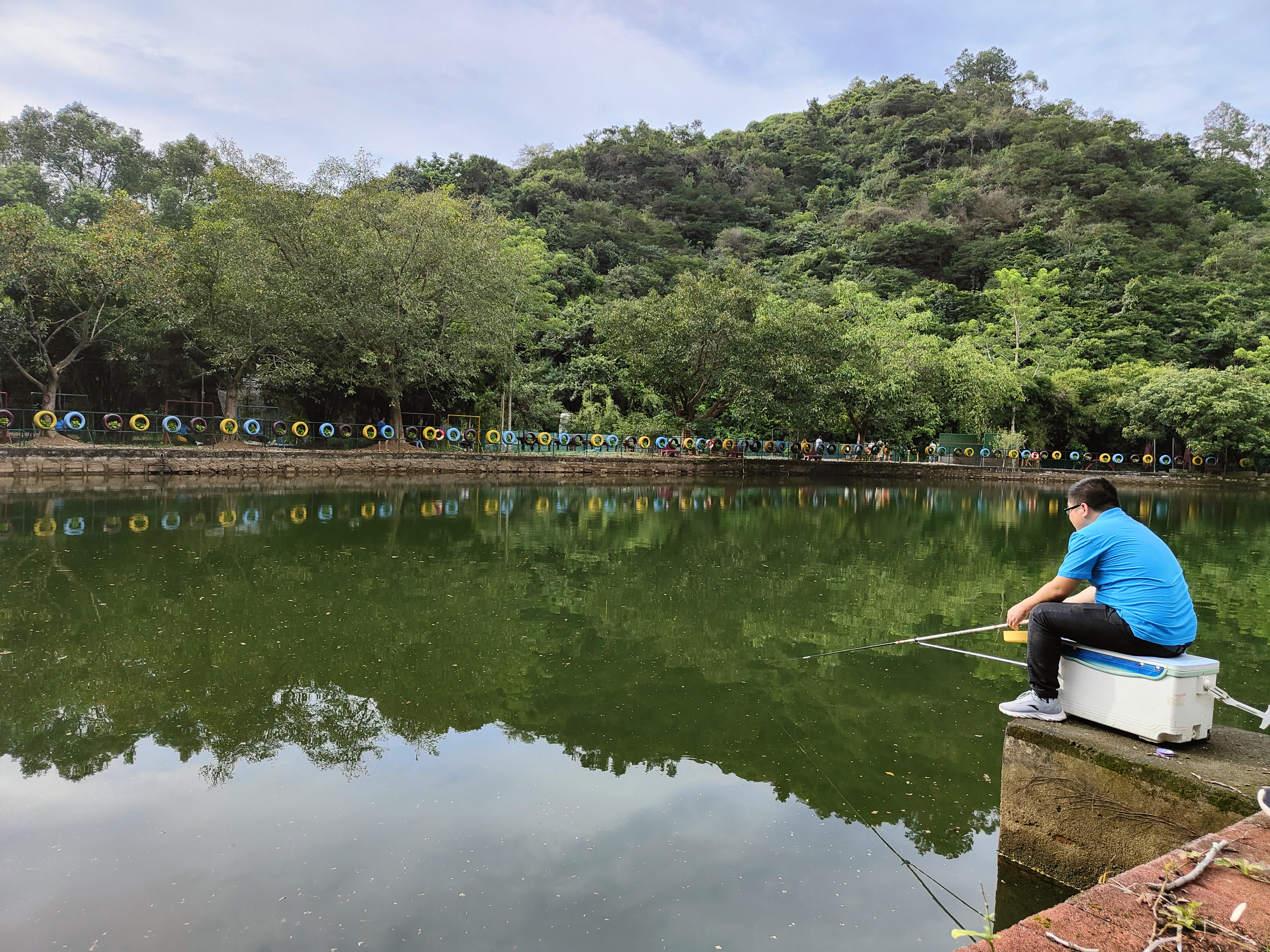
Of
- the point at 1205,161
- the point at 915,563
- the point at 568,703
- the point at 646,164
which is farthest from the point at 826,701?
the point at 1205,161

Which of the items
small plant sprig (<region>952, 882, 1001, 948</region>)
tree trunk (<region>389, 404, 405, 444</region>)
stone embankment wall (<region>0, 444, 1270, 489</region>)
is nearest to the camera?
small plant sprig (<region>952, 882, 1001, 948</region>)

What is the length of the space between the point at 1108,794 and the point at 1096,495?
3.57 feet

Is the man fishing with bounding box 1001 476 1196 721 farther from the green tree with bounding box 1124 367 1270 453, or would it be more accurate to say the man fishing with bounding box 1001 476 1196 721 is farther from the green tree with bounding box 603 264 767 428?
the green tree with bounding box 1124 367 1270 453

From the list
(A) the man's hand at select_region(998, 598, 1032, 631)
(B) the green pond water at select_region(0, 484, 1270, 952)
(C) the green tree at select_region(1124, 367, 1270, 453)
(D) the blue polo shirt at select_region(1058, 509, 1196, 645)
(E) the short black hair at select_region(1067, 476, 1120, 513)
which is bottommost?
(B) the green pond water at select_region(0, 484, 1270, 952)

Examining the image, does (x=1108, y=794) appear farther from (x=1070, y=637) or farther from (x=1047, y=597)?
(x=1047, y=597)

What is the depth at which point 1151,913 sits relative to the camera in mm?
1624

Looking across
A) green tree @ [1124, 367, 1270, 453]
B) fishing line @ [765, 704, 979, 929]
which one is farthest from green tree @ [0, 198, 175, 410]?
green tree @ [1124, 367, 1270, 453]

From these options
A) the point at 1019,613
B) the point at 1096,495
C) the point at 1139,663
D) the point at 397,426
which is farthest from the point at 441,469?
the point at 1139,663

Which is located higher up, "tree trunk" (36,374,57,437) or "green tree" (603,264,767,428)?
"green tree" (603,264,767,428)

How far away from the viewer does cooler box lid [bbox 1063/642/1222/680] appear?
2334mm

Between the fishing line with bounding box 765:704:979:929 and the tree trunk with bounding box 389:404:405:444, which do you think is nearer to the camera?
the fishing line with bounding box 765:704:979:929

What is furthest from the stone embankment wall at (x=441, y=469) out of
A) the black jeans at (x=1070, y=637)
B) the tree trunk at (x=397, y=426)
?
the black jeans at (x=1070, y=637)

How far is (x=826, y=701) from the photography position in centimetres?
411

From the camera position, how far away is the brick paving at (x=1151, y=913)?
1520 mm
